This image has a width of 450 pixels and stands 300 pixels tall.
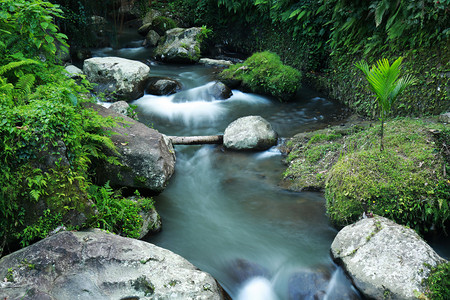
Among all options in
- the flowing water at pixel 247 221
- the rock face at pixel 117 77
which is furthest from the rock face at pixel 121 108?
the rock face at pixel 117 77

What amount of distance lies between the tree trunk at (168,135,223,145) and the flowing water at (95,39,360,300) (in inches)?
5.8

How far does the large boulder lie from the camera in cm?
554

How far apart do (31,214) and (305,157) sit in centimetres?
514

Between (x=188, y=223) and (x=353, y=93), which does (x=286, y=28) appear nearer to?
(x=353, y=93)

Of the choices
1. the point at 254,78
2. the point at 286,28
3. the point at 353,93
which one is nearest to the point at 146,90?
the point at 254,78

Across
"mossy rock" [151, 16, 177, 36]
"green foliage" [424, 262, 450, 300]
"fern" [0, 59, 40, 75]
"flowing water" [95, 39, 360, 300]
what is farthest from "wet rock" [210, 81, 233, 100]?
"green foliage" [424, 262, 450, 300]

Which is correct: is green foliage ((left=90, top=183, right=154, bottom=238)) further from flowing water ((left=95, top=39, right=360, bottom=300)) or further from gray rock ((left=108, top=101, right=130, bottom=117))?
gray rock ((left=108, top=101, right=130, bottom=117))

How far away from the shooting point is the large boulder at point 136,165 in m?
5.54

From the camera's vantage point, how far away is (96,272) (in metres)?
3.70

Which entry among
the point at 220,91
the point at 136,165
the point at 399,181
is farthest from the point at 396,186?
the point at 220,91

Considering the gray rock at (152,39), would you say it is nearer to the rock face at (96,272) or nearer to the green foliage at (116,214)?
the green foliage at (116,214)

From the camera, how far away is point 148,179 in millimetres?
5703

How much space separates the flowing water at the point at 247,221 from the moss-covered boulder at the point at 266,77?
1.36 meters

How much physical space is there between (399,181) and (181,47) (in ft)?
37.3
